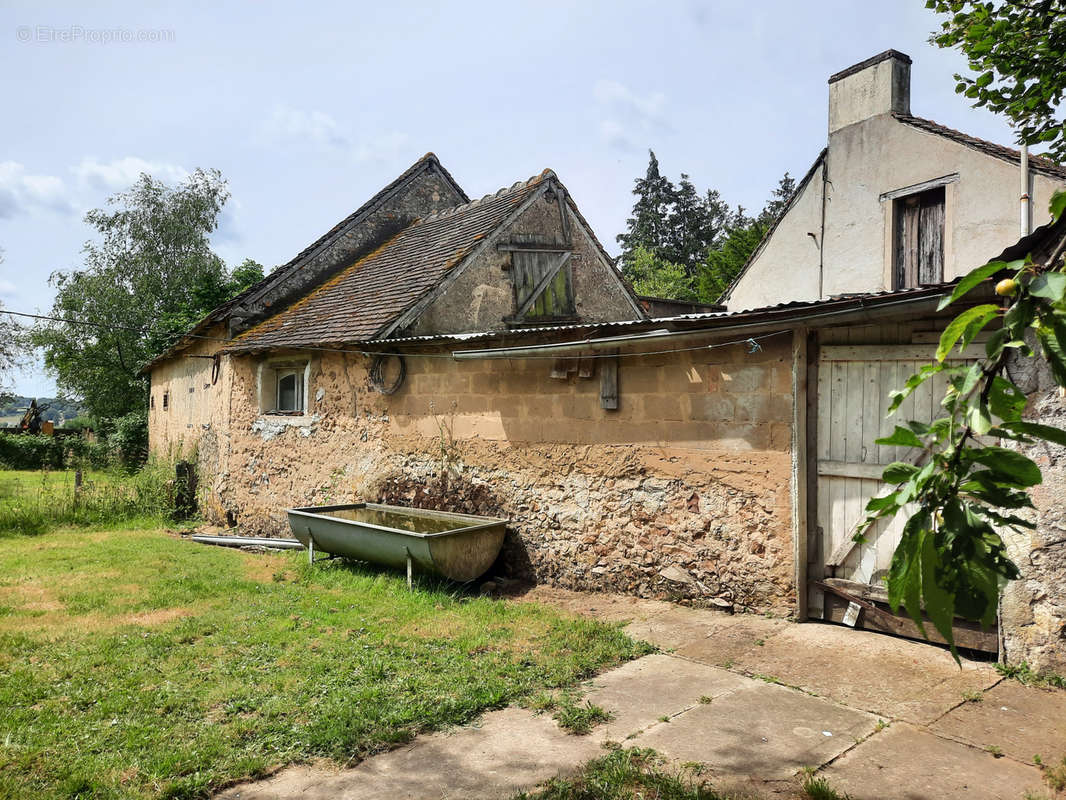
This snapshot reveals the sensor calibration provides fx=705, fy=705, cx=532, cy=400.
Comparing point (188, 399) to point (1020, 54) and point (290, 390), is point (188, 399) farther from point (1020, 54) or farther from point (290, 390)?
point (1020, 54)

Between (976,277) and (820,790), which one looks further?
(820,790)

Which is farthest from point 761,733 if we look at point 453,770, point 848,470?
point 848,470

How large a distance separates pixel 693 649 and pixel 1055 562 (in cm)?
245

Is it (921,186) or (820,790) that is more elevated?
(921,186)

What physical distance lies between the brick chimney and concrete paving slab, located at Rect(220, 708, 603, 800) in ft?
37.4

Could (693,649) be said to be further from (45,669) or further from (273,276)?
(273,276)

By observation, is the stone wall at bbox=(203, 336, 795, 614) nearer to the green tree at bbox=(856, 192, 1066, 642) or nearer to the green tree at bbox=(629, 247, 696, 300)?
the green tree at bbox=(856, 192, 1066, 642)

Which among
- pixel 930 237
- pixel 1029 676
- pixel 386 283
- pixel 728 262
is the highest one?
pixel 728 262

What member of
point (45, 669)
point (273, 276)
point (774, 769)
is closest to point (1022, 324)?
point (774, 769)

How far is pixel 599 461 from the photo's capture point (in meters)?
7.20

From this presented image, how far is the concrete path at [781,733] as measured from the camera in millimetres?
3469

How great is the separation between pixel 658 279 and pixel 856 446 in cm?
2915

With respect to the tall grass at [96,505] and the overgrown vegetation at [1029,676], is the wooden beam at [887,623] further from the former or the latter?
the tall grass at [96,505]

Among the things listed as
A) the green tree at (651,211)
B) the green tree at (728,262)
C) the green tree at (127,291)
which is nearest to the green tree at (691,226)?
the green tree at (651,211)
